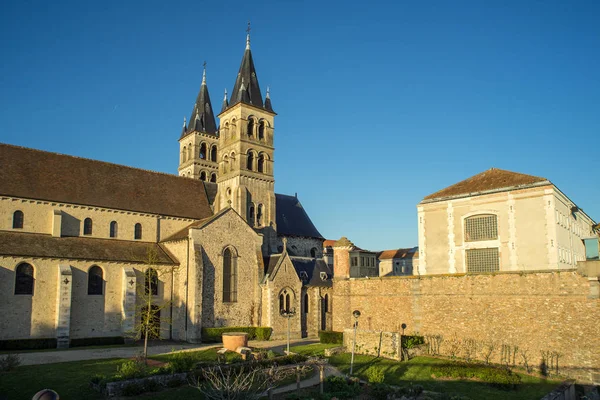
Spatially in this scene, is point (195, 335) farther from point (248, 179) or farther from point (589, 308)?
point (589, 308)

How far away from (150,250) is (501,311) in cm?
1999

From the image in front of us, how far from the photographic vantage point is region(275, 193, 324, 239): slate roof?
47.9 meters

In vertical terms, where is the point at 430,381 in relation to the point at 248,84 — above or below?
below

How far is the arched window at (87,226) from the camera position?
34.2 metres

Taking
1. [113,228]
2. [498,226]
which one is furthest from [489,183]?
[113,228]

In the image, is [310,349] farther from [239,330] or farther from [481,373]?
[481,373]

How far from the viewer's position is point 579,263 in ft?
77.2

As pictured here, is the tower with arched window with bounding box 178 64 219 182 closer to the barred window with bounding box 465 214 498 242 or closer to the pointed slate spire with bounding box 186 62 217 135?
the pointed slate spire with bounding box 186 62 217 135

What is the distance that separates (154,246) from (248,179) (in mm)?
11235

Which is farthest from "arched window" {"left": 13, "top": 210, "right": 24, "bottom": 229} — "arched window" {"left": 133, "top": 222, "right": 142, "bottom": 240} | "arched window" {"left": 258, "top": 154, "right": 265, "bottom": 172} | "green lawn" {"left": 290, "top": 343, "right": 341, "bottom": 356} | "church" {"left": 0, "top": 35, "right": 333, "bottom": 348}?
"arched window" {"left": 258, "top": 154, "right": 265, "bottom": 172}

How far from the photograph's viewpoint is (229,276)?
36.9 m

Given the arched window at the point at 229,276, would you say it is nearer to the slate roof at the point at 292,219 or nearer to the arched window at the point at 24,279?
the slate roof at the point at 292,219

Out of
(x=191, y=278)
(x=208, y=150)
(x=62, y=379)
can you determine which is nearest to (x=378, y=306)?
(x=191, y=278)

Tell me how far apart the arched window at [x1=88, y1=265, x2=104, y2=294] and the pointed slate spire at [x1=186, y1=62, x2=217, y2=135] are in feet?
88.1
